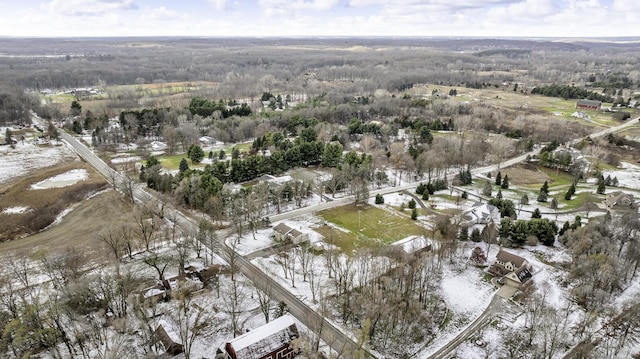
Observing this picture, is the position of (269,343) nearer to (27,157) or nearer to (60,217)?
(60,217)

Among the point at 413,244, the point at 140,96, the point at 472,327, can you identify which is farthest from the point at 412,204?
the point at 140,96

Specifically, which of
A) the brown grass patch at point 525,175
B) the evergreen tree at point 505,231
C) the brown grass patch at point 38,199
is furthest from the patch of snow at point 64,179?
the brown grass patch at point 525,175

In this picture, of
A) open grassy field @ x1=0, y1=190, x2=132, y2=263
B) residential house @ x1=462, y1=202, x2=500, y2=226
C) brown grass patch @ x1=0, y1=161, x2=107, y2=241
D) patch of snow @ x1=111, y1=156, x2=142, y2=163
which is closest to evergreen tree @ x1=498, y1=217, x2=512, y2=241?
residential house @ x1=462, y1=202, x2=500, y2=226

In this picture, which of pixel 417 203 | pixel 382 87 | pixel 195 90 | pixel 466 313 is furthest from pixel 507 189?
pixel 195 90

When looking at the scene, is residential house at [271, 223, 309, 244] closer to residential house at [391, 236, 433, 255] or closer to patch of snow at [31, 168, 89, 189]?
residential house at [391, 236, 433, 255]

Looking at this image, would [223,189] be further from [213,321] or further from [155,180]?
[213,321]

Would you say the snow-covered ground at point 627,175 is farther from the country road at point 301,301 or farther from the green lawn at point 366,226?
the green lawn at point 366,226
